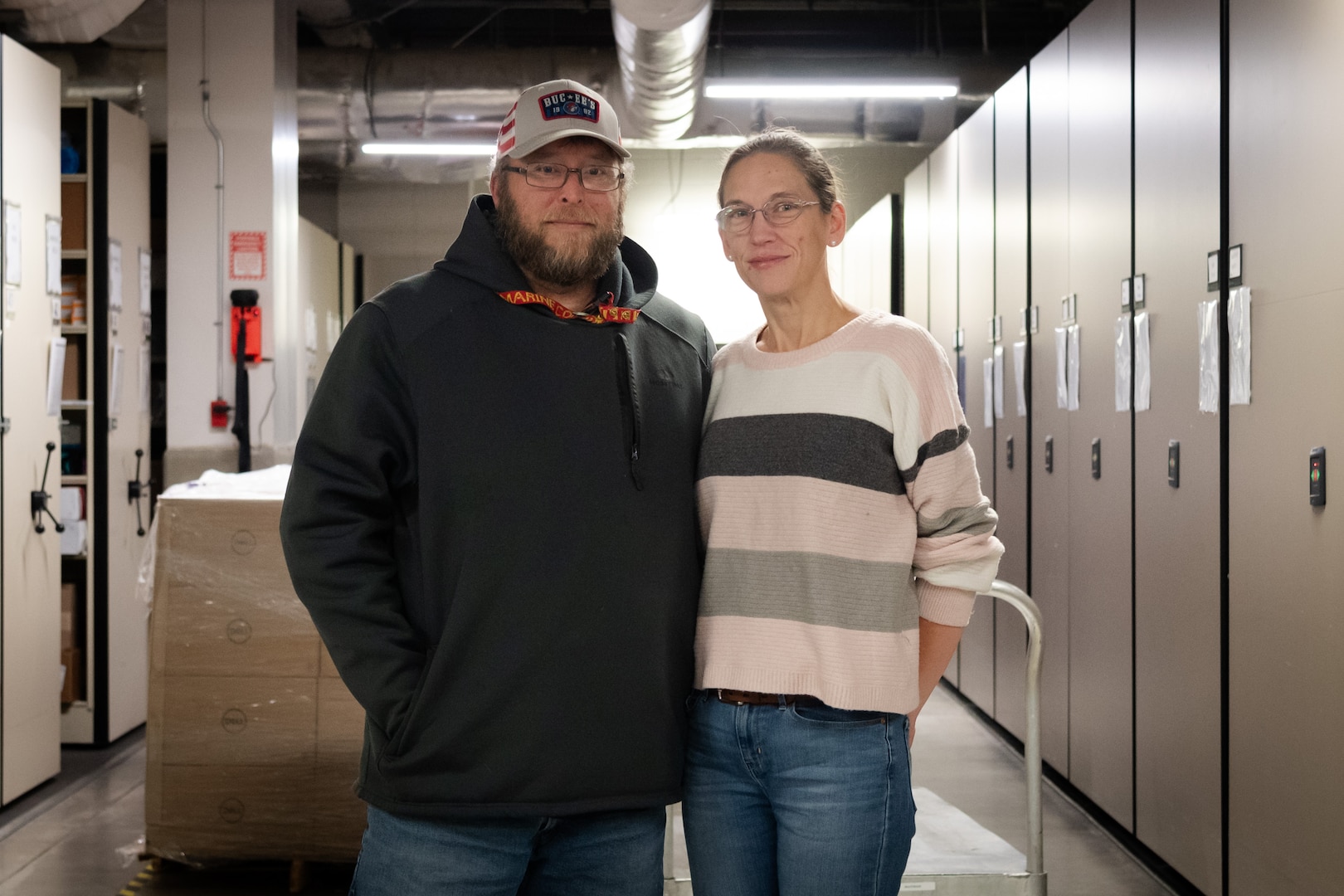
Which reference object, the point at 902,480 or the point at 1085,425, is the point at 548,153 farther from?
the point at 1085,425

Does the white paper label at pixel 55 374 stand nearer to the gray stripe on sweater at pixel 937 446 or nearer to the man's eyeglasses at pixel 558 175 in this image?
the man's eyeglasses at pixel 558 175

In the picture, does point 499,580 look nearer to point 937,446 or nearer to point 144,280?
point 937,446

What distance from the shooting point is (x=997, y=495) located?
484 centimetres

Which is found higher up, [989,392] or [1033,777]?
[989,392]

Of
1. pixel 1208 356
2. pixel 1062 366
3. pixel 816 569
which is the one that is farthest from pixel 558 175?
pixel 1062 366

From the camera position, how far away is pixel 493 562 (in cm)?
139

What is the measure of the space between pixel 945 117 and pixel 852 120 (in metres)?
0.57

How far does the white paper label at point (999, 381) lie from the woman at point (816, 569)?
3.38 metres

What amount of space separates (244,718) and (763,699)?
2.13 meters

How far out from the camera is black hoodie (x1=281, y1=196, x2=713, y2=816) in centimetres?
139

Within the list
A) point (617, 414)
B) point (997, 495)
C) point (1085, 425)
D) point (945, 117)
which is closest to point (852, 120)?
point (945, 117)

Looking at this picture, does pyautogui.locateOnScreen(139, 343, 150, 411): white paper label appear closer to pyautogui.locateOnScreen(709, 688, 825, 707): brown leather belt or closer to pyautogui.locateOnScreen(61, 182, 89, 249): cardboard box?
pyautogui.locateOnScreen(61, 182, 89, 249): cardboard box

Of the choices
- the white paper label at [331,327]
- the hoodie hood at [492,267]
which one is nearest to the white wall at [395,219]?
the white paper label at [331,327]

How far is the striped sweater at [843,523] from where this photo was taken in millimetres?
1394
